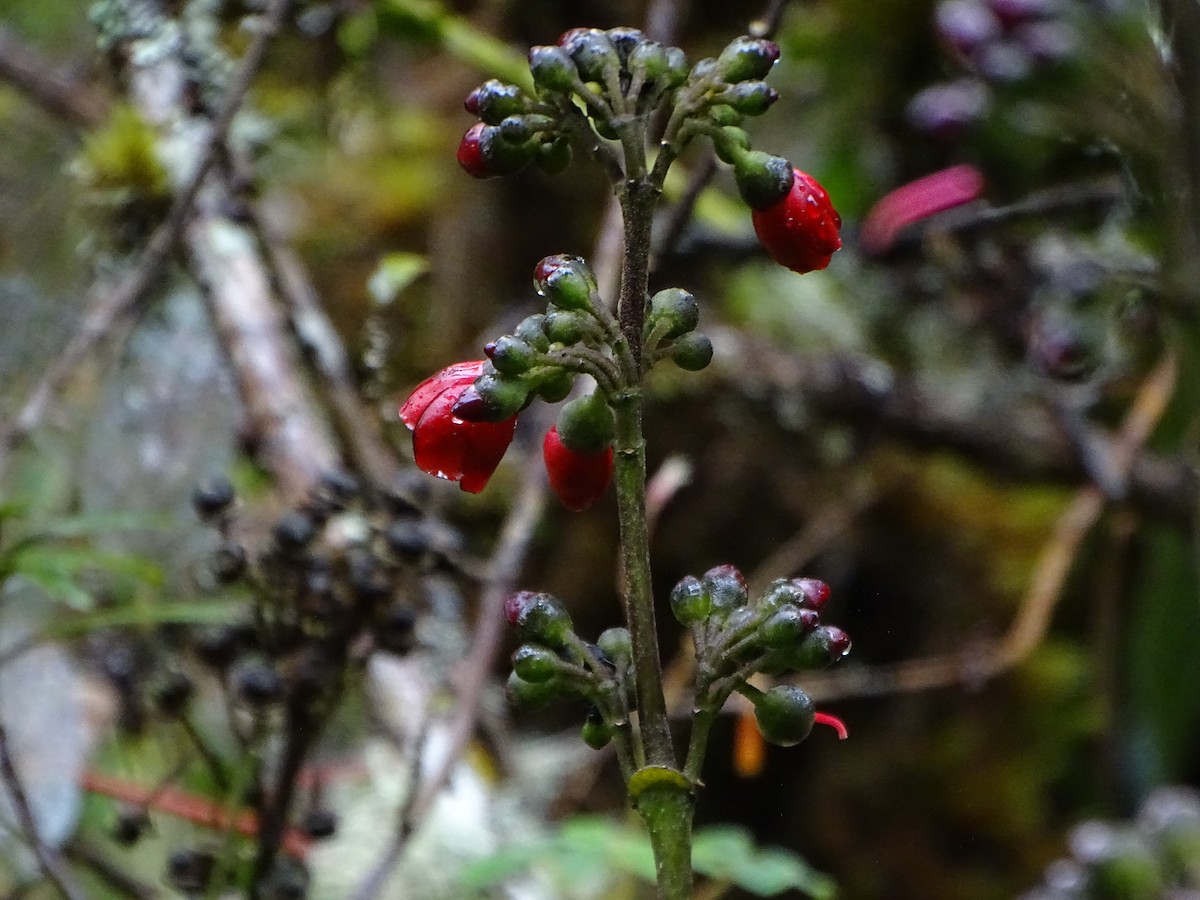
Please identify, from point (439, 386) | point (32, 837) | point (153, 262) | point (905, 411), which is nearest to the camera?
point (439, 386)

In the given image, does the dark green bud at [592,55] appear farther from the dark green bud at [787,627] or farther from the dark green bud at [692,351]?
the dark green bud at [787,627]

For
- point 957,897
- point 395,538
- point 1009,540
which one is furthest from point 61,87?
point 957,897

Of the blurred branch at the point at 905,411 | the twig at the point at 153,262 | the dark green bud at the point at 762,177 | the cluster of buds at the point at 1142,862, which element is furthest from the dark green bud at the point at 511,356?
Result: the blurred branch at the point at 905,411

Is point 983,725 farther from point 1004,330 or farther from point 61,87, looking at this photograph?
point 61,87

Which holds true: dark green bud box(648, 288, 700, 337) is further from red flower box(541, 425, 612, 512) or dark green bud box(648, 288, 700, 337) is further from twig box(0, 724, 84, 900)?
twig box(0, 724, 84, 900)

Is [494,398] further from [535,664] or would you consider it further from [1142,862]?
[1142,862]

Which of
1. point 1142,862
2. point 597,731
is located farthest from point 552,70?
point 1142,862

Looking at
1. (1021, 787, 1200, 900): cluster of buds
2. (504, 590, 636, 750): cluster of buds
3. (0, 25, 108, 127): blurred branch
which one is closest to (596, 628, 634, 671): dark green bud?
(504, 590, 636, 750): cluster of buds
